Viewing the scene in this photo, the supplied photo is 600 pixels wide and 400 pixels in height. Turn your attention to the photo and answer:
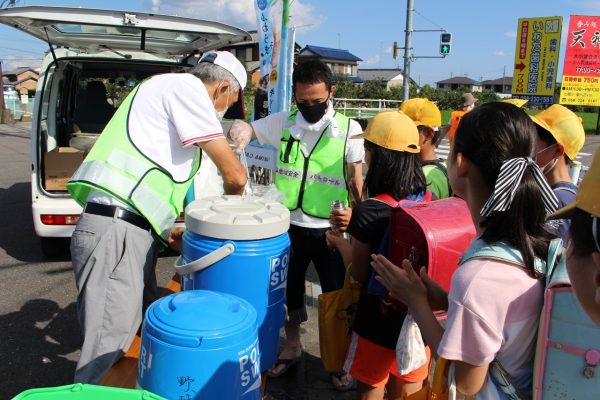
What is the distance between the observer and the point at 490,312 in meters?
1.11

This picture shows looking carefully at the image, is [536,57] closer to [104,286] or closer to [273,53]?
[273,53]

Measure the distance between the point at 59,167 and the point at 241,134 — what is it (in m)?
2.43

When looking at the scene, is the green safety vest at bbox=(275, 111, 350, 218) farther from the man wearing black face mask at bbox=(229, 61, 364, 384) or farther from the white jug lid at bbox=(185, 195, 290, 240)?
the white jug lid at bbox=(185, 195, 290, 240)

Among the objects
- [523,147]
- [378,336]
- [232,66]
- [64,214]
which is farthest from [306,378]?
[64,214]

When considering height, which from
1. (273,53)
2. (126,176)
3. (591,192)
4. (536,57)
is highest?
(536,57)

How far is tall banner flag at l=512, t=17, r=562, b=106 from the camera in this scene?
12.6 metres

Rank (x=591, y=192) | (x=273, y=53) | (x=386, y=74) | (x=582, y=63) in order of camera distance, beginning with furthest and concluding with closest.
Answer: (x=386, y=74), (x=582, y=63), (x=273, y=53), (x=591, y=192)

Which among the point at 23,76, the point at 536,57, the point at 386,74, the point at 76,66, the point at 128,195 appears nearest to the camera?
the point at 128,195

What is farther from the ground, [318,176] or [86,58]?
[86,58]

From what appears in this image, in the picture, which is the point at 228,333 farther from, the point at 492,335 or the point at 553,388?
the point at 553,388

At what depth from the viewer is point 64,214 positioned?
161 inches

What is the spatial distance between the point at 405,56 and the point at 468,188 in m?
16.8

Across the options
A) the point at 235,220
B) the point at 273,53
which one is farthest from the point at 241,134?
the point at 273,53

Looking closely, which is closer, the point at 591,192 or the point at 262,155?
the point at 591,192
